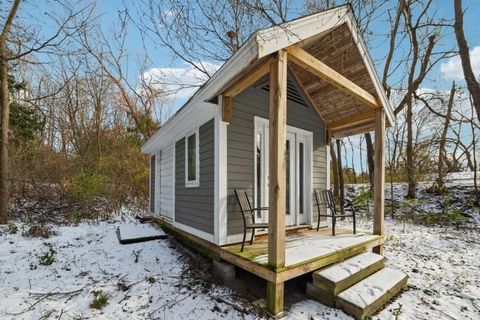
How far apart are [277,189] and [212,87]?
1592 millimetres

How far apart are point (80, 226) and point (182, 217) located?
12.2 feet

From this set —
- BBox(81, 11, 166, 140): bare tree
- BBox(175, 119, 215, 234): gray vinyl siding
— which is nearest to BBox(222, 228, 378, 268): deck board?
BBox(175, 119, 215, 234): gray vinyl siding

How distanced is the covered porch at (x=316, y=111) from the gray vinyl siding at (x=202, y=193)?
52 cm

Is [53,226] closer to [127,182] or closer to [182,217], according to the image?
[127,182]

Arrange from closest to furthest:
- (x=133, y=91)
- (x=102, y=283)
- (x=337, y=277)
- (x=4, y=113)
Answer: (x=337, y=277) < (x=102, y=283) < (x=4, y=113) < (x=133, y=91)

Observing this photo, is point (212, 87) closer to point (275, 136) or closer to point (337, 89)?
point (275, 136)

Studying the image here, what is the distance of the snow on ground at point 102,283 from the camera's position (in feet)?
9.33

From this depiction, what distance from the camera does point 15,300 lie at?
10.0ft

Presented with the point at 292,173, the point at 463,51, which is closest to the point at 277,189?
the point at 292,173

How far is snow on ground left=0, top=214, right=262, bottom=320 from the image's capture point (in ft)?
9.33

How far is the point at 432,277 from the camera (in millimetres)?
3826

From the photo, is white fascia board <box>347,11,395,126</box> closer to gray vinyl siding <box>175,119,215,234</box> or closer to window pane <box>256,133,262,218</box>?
window pane <box>256,133,262,218</box>

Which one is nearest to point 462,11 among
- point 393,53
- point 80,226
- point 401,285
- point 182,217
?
point 393,53

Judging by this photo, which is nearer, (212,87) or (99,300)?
(99,300)
